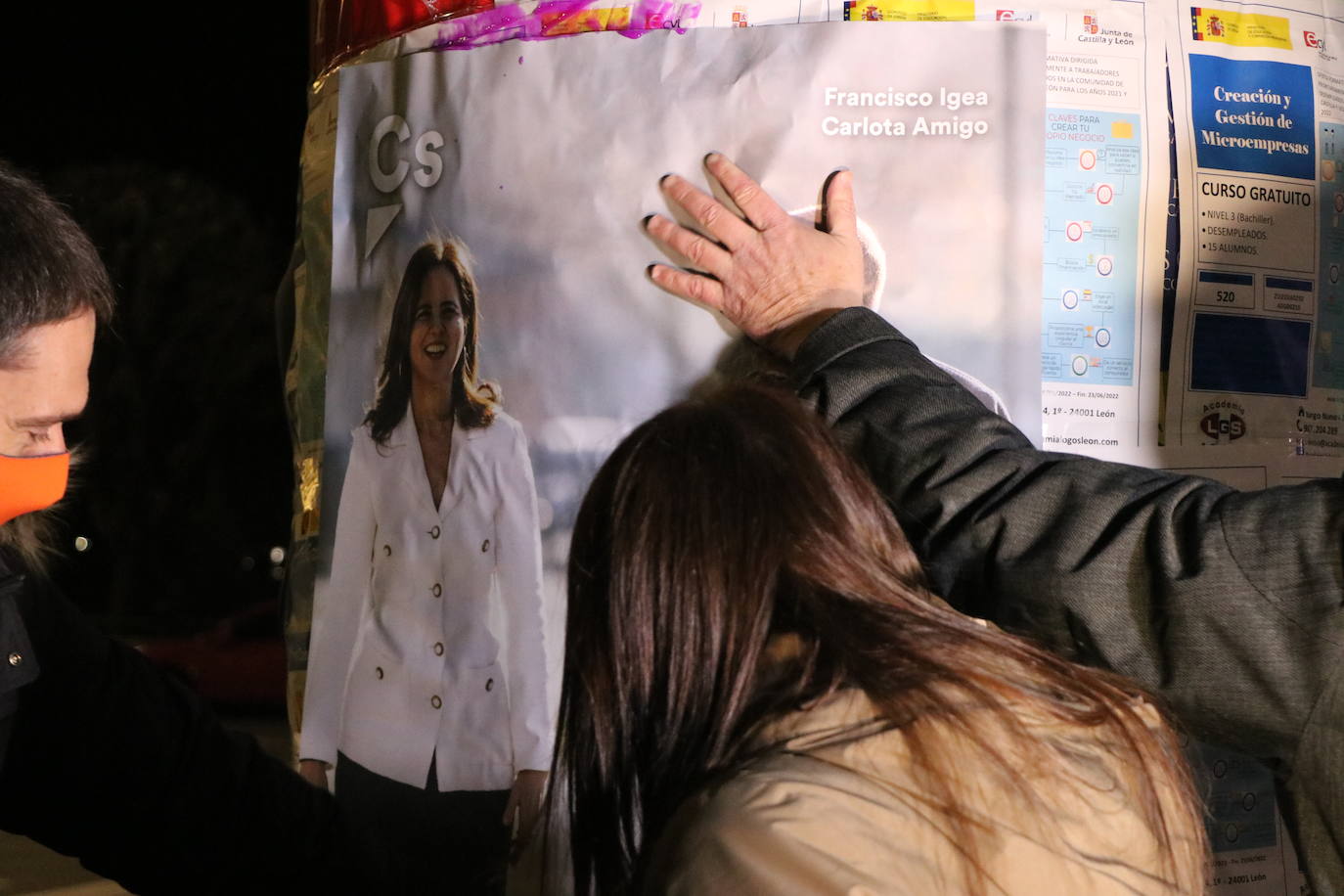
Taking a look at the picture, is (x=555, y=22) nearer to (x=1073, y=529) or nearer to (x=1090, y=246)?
(x=1090, y=246)

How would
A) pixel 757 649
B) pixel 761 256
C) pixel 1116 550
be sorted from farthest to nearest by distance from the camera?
1. pixel 761 256
2. pixel 1116 550
3. pixel 757 649

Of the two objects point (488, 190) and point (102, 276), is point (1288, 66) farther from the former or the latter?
point (102, 276)

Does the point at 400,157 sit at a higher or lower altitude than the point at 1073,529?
higher

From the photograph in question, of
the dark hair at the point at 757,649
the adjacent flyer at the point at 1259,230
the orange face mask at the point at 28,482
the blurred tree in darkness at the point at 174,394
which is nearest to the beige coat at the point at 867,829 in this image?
the dark hair at the point at 757,649

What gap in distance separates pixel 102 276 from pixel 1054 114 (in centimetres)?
153

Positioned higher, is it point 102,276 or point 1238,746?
point 102,276

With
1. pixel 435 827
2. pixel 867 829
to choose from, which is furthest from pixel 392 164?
pixel 867 829

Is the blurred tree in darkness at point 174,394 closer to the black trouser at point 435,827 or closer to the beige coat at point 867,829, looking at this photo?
the black trouser at point 435,827

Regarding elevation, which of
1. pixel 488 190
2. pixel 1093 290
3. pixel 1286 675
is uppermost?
pixel 488 190

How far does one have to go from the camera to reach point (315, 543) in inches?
76.4

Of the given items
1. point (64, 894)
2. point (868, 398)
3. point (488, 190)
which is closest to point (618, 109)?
point (488, 190)

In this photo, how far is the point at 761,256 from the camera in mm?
1612

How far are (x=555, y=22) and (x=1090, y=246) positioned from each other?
783 mm

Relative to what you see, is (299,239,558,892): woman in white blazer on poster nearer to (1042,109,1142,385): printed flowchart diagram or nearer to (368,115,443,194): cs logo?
(368,115,443,194): cs logo
